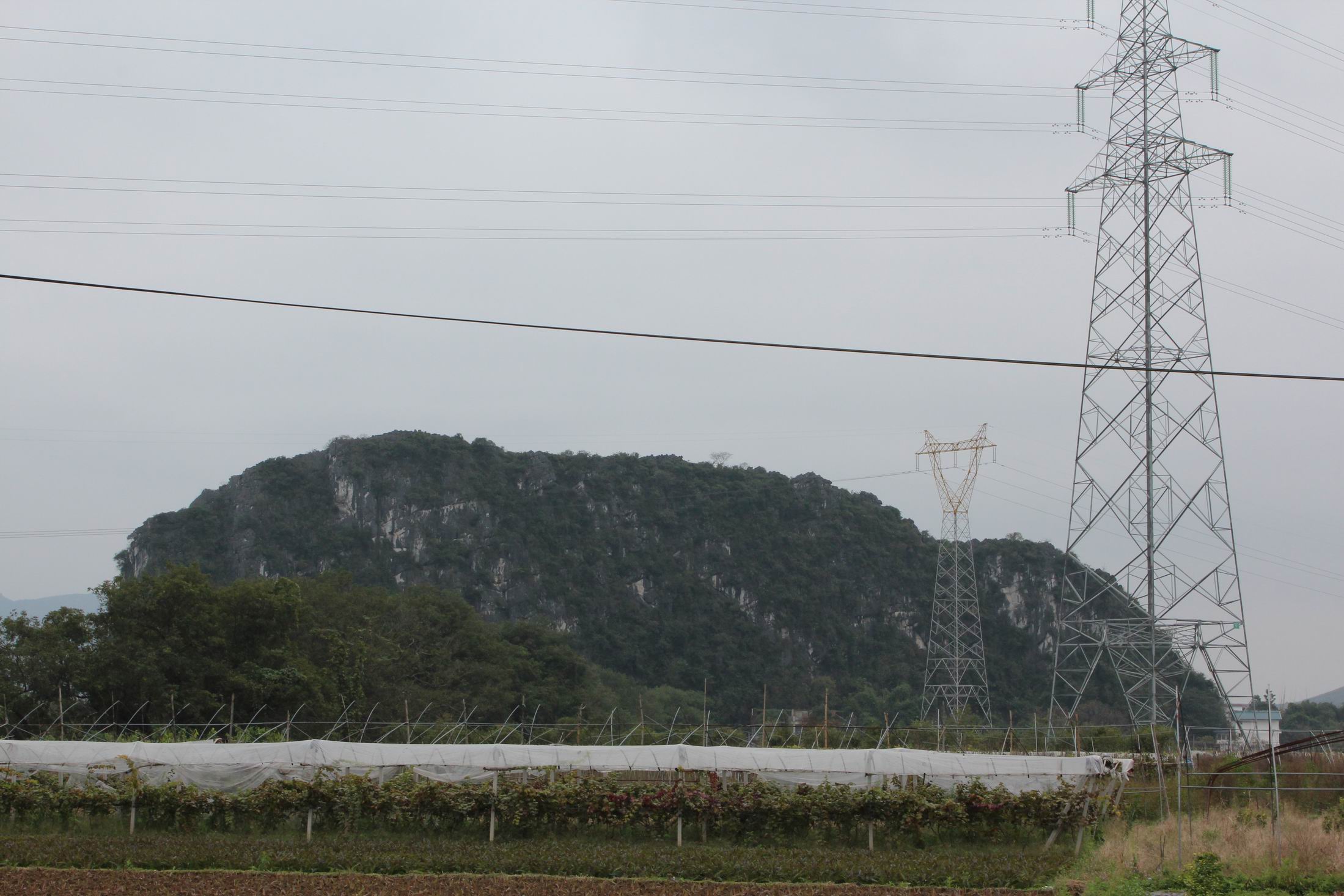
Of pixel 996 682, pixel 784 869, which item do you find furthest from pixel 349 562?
pixel 784 869

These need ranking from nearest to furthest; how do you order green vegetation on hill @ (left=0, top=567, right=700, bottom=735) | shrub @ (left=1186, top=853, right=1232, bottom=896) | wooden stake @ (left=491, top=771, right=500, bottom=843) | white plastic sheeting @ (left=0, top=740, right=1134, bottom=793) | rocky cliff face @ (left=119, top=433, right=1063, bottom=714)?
1. shrub @ (left=1186, top=853, right=1232, bottom=896)
2. wooden stake @ (left=491, top=771, right=500, bottom=843)
3. white plastic sheeting @ (left=0, top=740, right=1134, bottom=793)
4. green vegetation on hill @ (left=0, top=567, right=700, bottom=735)
5. rocky cliff face @ (left=119, top=433, right=1063, bottom=714)

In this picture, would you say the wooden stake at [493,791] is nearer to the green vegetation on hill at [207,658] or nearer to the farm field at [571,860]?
the farm field at [571,860]

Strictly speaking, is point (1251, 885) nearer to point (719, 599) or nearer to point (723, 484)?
point (719, 599)

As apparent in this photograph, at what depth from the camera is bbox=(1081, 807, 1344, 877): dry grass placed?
13383 millimetres

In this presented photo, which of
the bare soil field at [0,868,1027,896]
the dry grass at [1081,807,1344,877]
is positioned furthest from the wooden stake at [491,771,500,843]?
the dry grass at [1081,807,1344,877]

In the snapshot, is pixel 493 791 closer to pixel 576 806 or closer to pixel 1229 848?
pixel 576 806

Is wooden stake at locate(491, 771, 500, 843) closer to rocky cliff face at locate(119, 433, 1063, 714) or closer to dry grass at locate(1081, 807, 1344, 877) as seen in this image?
dry grass at locate(1081, 807, 1344, 877)

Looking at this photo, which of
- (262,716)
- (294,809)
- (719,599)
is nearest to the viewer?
(294,809)

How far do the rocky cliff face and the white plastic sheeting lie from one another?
197ft

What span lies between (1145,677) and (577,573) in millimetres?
68759

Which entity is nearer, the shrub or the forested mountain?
the shrub

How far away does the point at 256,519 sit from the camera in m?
83.9

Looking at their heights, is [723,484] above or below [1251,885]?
above

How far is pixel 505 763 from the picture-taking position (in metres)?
18.5
